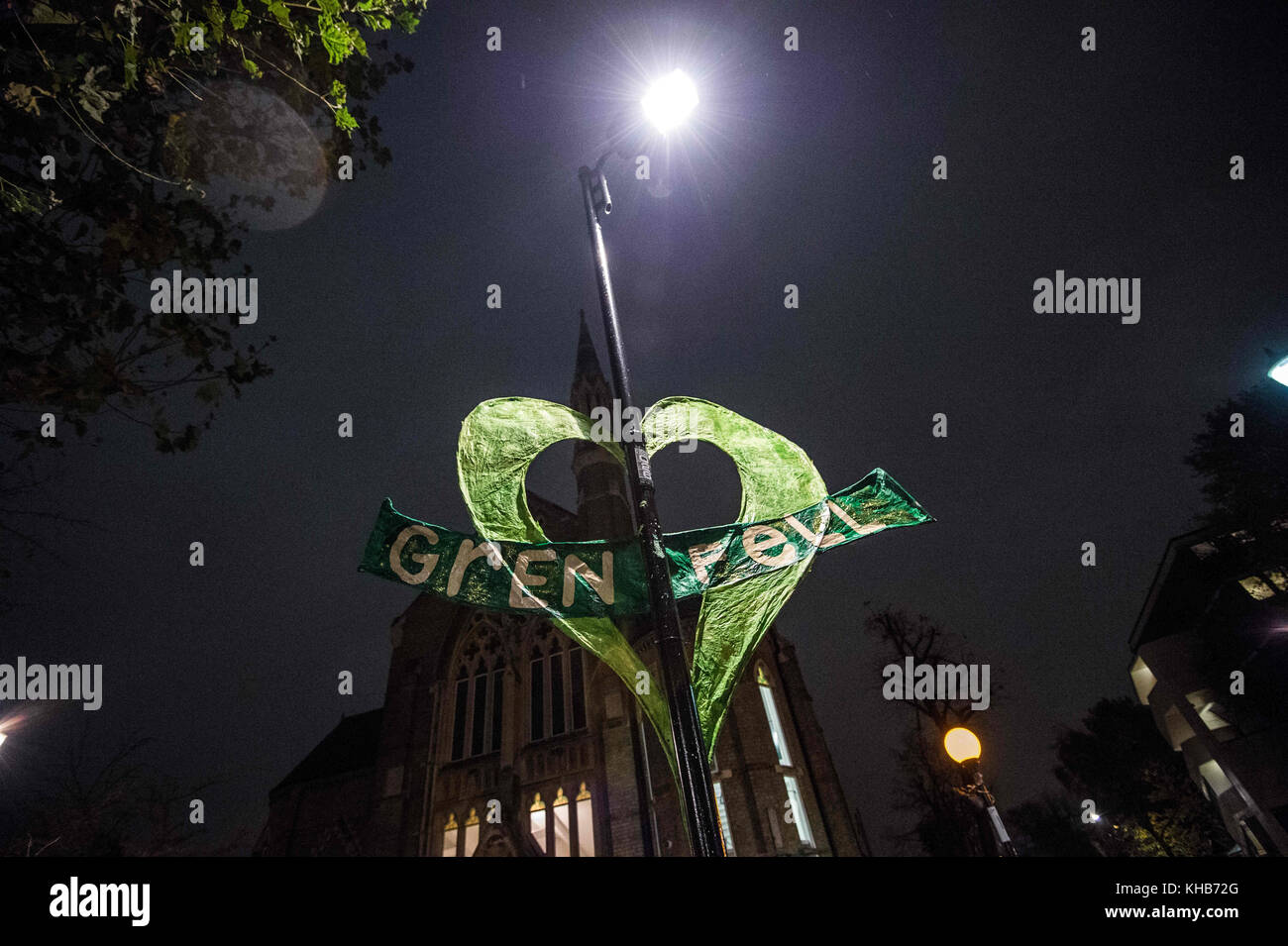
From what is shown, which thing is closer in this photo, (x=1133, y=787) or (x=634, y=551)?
(x=634, y=551)

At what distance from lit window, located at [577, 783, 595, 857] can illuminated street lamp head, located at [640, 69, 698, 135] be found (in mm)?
19570

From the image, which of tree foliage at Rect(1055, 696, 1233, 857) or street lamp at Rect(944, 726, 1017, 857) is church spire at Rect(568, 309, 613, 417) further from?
tree foliage at Rect(1055, 696, 1233, 857)

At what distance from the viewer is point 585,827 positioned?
65.9 feet

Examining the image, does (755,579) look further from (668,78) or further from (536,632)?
(536,632)

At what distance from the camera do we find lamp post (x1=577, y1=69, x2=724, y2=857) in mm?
3904

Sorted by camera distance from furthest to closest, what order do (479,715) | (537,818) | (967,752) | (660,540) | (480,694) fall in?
(480,694)
(479,715)
(537,818)
(967,752)
(660,540)

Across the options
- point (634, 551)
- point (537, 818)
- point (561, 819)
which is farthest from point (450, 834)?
point (634, 551)

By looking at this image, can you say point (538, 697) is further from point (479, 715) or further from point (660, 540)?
point (660, 540)

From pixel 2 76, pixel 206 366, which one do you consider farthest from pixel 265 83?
pixel 206 366

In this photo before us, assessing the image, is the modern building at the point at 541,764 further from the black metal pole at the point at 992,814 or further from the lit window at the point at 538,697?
the black metal pole at the point at 992,814

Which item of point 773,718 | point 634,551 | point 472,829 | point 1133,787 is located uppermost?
point 634,551

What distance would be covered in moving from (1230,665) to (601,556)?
1526 inches

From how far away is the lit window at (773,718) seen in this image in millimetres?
21219
